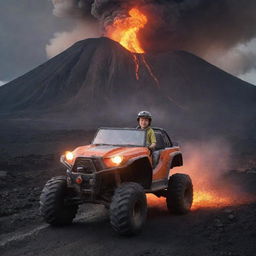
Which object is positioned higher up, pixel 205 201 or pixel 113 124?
pixel 113 124

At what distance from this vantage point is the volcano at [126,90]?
69375mm

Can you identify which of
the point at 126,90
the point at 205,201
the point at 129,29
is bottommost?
the point at 205,201

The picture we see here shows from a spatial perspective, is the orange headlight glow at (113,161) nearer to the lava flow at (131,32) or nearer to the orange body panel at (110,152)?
the orange body panel at (110,152)

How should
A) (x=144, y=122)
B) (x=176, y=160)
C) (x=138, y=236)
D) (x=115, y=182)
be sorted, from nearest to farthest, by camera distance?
(x=138, y=236) → (x=115, y=182) → (x=144, y=122) → (x=176, y=160)

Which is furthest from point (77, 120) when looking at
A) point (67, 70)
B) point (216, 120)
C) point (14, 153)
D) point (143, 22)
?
point (143, 22)

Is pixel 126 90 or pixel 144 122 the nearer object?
pixel 144 122

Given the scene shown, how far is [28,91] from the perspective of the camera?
307 ft

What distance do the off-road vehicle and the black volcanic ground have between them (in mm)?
366

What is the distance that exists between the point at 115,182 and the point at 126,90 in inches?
3342

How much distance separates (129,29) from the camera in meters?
121

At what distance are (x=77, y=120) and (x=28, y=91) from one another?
3578 centimetres

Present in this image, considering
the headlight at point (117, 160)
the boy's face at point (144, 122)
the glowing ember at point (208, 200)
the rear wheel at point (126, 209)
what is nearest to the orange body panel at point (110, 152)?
the headlight at point (117, 160)

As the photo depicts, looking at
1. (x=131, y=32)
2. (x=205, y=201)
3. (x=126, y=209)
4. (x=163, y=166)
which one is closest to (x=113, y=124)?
(x=205, y=201)

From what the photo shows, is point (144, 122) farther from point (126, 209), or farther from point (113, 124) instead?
point (113, 124)
